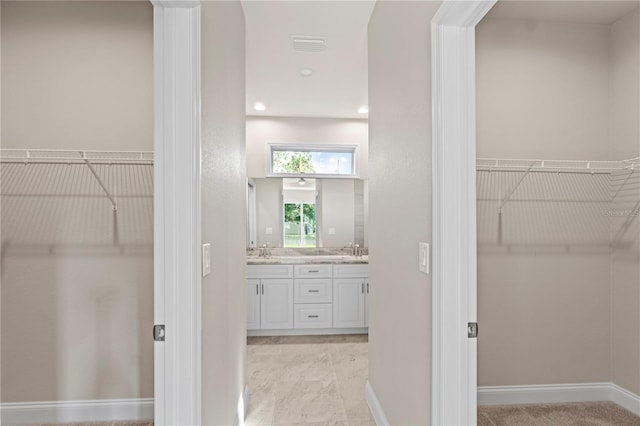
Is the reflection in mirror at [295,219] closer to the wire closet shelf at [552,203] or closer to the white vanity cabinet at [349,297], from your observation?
the white vanity cabinet at [349,297]

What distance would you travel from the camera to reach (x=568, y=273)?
2402 millimetres

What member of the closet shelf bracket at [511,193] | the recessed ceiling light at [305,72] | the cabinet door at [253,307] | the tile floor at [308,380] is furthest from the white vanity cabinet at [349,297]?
the recessed ceiling light at [305,72]

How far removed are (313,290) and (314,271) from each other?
0.21 meters

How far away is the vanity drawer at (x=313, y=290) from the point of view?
3.68m

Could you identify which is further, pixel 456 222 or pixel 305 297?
pixel 305 297

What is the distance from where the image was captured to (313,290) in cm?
370

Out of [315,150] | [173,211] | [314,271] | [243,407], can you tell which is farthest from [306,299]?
[173,211]

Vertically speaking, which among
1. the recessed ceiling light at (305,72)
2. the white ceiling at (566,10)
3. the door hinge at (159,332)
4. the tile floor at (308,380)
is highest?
the white ceiling at (566,10)

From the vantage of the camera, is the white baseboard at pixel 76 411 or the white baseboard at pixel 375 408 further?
the white baseboard at pixel 76 411

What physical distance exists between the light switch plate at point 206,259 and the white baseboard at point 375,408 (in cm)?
136

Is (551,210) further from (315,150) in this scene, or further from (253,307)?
(253,307)

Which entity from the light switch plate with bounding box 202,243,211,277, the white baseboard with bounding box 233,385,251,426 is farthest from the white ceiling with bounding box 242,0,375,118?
the white baseboard with bounding box 233,385,251,426

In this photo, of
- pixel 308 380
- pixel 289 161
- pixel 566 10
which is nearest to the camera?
pixel 566 10

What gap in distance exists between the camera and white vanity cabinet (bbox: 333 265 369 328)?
3697 mm
